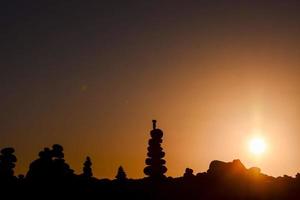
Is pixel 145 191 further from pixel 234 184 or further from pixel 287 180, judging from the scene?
pixel 287 180

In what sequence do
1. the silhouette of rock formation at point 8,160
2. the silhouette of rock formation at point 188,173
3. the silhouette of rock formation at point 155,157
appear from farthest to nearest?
the silhouette of rock formation at point 155,157 < the silhouette of rock formation at point 188,173 < the silhouette of rock formation at point 8,160

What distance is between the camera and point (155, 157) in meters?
72.2

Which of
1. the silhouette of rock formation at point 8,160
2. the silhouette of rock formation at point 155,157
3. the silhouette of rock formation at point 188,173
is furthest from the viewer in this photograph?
the silhouette of rock formation at point 155,157

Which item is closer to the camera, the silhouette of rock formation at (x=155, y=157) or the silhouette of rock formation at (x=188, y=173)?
the silhouette of rock formation at (x=188, y=173)

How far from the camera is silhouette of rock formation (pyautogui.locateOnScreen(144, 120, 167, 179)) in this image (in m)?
71.0

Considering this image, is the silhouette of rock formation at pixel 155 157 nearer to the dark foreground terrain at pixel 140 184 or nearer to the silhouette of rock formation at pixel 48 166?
the dark foreground terrain at pixel 140 184

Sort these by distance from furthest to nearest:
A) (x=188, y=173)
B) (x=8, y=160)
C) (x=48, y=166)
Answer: (x=188, y=173) < (x=8, y=160) < (x=48, y=166)

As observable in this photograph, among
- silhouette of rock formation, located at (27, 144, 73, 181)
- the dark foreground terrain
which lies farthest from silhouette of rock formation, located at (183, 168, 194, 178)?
silhouette of rock formation, located at (27, 144, 73, 181)

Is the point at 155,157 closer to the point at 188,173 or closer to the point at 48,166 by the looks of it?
the point at 188,173

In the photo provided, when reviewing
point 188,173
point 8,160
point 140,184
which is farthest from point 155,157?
point 8,160

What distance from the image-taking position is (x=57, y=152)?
53312 millimetres

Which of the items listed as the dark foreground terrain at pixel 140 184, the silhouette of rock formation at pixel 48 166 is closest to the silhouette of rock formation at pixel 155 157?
the dark foreground terrain at pixel 140 184

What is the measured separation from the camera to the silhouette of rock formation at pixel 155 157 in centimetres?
7100

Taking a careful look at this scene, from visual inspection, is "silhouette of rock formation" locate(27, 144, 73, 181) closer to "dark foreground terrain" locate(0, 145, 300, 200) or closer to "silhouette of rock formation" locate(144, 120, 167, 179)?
"dark foreground terrain" locate(0, 145, 300, 200)
